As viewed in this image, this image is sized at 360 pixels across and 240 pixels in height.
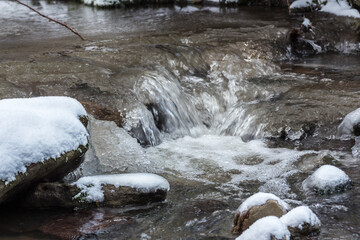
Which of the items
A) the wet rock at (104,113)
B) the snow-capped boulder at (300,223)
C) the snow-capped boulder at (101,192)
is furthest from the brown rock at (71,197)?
the wet rock at (104,113)

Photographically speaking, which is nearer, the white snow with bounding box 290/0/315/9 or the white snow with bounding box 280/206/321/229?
the white snow with bounding box 280/206/321/229

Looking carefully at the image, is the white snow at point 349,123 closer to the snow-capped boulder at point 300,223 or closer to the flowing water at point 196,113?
the flowing water at point 196,113

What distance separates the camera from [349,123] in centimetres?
567

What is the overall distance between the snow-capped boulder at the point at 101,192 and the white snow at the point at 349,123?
114 inches

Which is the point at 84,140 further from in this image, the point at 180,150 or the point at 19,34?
the point at 19,34

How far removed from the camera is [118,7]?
15445 millimetres

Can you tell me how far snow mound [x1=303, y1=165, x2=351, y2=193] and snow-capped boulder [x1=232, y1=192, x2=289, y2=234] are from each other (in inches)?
31.5

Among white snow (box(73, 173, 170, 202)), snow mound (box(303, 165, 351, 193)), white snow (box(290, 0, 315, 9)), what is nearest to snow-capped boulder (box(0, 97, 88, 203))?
white snow (box(73, 173, 170, 202))

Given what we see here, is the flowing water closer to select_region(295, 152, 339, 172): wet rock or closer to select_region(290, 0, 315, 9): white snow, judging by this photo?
select_region(295, 152, 339, 172): wet rock

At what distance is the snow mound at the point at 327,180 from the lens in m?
4.12

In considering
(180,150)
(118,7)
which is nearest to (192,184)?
(180,150)

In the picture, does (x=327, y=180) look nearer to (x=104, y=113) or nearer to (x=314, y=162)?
(x=314, y=162)

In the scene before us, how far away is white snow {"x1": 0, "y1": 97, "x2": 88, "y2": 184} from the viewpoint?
11.2ft

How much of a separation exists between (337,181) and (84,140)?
2.41 meters
